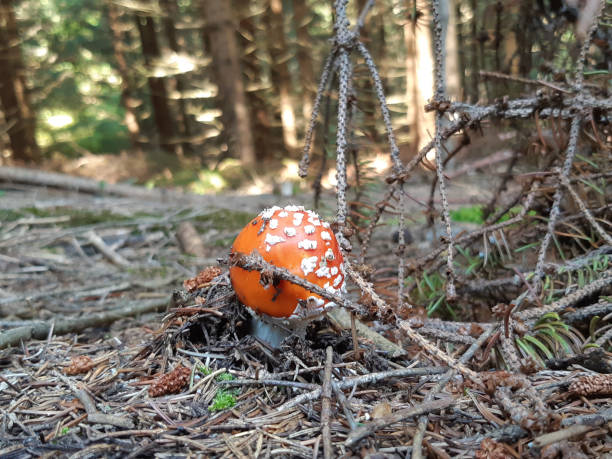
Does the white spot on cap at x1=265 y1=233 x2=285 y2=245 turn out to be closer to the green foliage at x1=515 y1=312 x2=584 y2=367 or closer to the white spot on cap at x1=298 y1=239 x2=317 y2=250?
the white spot on cap at x1=298 y1=239 x2=317 y2=250

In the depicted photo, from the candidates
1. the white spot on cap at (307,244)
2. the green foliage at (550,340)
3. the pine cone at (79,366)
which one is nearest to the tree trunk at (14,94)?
the pine cone at (79,366)

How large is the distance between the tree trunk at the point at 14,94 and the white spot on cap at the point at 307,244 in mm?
11826

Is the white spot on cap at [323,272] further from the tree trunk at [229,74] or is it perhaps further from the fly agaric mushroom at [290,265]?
the tree trunk at [229,74]

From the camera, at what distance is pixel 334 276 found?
5.31 ft

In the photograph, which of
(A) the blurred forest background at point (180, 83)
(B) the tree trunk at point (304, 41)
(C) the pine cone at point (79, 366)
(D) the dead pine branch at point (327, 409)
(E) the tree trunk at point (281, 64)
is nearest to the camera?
(D) the dead pine branch at point (327, 409)

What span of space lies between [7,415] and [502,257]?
7.38ft

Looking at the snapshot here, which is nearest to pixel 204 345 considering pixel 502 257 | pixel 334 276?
pixel 334 276

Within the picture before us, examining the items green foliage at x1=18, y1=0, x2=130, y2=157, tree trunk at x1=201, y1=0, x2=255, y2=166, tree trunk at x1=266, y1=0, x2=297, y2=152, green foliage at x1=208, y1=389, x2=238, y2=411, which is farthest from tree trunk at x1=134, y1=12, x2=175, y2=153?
green foliage at x1=208, y1=389, x2=238, y2=411

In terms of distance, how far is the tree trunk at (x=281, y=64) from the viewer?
35.8 ft

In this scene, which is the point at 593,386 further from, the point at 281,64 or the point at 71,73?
the point at 71,73

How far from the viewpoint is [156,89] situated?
44.9 ft

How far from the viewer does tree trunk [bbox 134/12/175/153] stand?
13.2 m

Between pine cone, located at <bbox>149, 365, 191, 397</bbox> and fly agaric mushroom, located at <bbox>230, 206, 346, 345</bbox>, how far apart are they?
326 mm

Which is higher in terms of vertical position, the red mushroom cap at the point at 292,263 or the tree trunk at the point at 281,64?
the tree trunk at the point at 281,64
